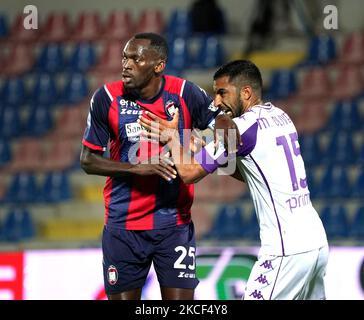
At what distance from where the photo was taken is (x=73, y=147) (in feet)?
34.1

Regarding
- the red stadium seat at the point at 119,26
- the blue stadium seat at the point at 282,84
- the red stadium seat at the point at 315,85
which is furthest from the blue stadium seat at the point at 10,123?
the red stadium seat at the point at 315,85

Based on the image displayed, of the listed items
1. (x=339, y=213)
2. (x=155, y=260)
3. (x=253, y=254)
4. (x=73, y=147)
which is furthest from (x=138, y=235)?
(x=73, y=147)

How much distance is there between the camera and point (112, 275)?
5109 millimetres

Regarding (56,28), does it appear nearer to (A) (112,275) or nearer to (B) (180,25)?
(B) (180,25)

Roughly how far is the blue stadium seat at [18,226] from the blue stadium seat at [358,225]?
11.0 ft

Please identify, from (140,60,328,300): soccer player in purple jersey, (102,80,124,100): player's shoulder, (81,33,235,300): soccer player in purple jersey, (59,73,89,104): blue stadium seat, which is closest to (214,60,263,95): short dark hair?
(140,60,328,300): soccer player in purple jersey

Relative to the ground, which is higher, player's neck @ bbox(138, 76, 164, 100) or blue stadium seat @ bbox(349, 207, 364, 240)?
player's neck @ bbox(138, 76, 164, 100)

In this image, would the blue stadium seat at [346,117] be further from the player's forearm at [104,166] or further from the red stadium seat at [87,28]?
the player's forearm at [104,166]

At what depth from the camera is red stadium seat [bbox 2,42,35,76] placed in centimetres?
1145

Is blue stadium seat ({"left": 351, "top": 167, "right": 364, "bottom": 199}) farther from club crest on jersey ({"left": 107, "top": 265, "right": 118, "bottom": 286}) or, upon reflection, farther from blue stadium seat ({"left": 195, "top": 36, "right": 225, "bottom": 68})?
club crest on jersey ({"left": 107, "top": 265, "right": 118, "bottom": 286})

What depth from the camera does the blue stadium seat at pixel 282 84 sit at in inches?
424

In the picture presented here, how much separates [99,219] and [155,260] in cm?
477

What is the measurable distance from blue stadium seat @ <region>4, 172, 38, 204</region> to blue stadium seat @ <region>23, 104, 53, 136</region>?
81cm

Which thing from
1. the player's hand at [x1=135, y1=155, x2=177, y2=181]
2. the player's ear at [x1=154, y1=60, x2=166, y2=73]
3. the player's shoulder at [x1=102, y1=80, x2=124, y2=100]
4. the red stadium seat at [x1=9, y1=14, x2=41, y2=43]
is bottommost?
the player's hand at [x1=135, y1=155, x2=177, y2=181]
